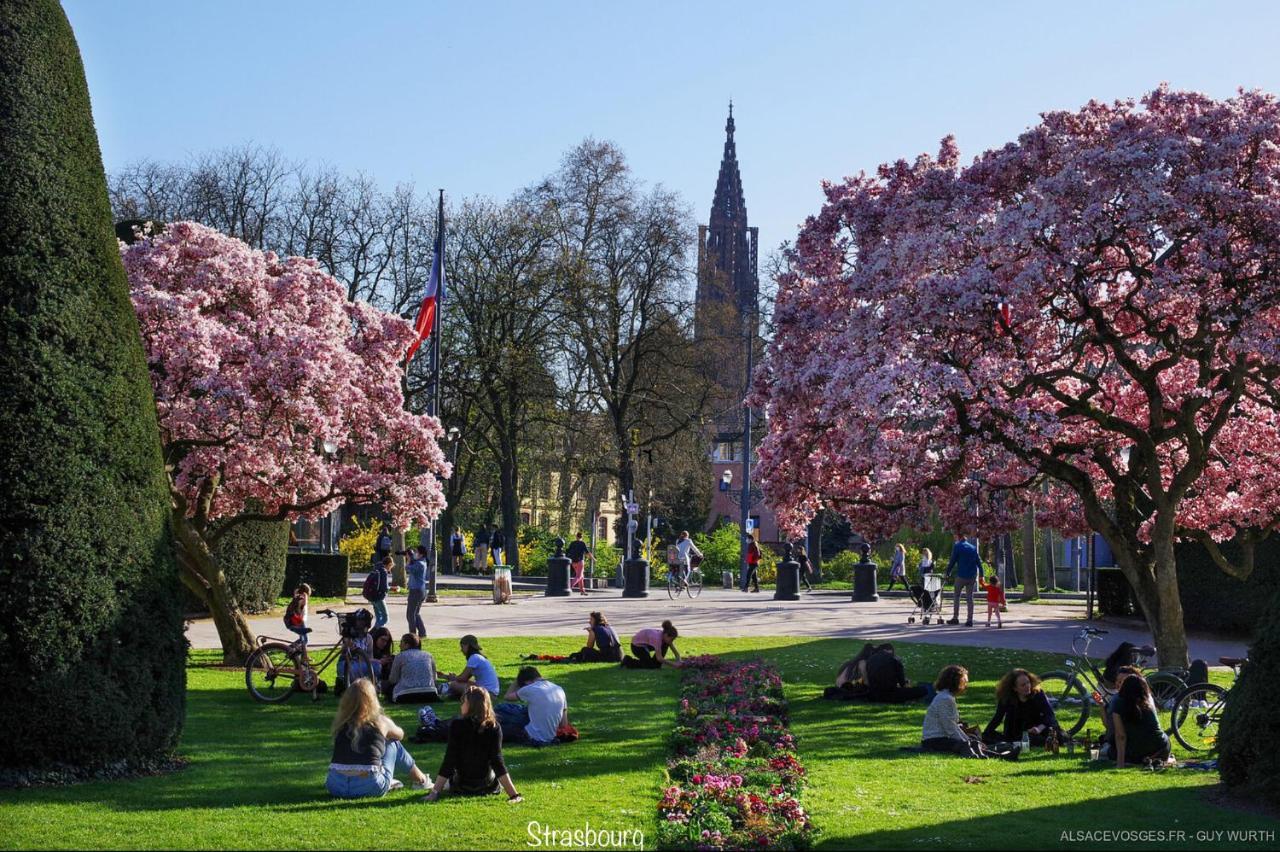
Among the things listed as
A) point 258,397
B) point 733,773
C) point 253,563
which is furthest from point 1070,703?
point 253,563

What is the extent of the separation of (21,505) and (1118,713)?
9.70 metres

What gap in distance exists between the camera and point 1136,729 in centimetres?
1301

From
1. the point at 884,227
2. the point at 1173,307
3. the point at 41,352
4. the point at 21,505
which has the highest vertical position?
the point at 884,227

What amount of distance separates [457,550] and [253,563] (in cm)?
2540

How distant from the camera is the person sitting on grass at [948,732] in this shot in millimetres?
13641

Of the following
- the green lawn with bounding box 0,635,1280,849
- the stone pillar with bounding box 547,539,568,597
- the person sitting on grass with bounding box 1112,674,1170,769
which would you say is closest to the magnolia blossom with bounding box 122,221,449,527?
the green lawn with bounding box 0,635,1280,849

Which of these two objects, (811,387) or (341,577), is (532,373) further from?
(811,387)

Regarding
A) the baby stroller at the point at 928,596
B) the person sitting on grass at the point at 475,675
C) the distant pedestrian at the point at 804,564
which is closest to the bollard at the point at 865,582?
the distant pedestrian at the point at 804,564

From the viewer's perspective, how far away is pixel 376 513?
6303 cm

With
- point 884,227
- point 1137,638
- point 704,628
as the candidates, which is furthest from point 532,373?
point 884,227

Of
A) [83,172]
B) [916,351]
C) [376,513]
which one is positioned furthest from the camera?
[376,513]

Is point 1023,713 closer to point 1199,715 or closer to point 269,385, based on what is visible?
point 1199,715

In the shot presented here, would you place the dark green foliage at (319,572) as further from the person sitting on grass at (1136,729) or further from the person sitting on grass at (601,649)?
the person sitting on grass at (1136,729)

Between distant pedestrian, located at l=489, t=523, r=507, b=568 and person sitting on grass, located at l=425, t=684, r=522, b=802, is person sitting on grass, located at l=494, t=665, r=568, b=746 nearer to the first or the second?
person sitting on grass, located at l=425, t=684, r=522, b=802
